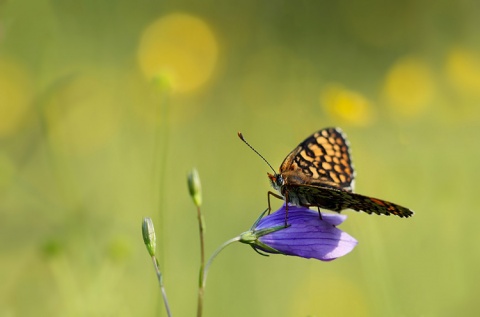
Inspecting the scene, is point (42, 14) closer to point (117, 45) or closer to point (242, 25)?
point (117, 45)

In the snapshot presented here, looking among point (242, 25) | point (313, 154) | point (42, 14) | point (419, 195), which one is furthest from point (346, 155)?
point (242, 25)

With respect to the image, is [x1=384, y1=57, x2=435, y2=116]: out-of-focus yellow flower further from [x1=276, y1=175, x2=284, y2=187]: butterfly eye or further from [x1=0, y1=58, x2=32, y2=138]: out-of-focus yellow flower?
[x1=276, y1=175, x2=284, y2=187]: butterfly eye

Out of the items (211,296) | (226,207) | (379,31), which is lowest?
(211,296)

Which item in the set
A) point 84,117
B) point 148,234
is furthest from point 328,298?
point 148,234

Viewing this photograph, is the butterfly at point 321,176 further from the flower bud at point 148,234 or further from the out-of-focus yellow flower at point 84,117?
the out-of-focus yellow flower at point 84,117

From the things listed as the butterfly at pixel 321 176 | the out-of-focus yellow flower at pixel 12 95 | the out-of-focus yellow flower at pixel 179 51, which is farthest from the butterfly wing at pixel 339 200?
the out-of-focus yellow flower at pixel 179 51

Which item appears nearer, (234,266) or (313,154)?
(313,154)
